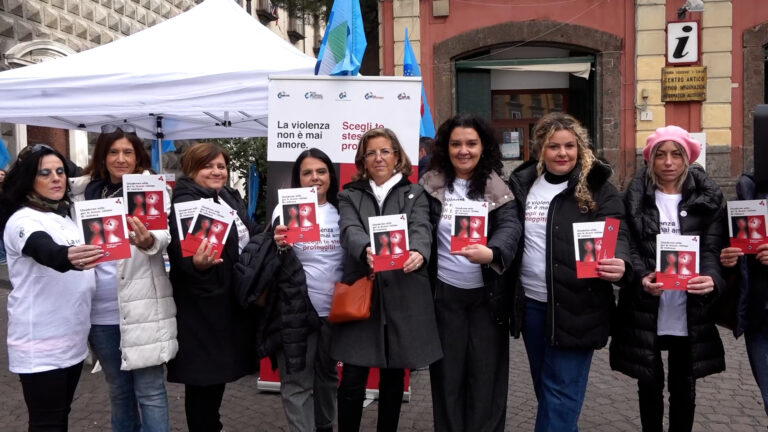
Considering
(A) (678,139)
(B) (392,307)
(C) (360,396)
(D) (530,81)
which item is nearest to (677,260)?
(A) (678,139)

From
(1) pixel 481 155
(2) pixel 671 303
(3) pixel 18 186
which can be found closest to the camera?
(3) pixel 18 186

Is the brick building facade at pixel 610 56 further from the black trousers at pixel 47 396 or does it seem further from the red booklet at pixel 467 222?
the black trousers at pixel 47 396

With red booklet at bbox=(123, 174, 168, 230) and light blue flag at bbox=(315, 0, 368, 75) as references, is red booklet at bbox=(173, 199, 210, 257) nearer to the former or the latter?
red booklet at bbox=(123, 174, 168, 230)

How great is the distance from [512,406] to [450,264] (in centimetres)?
195

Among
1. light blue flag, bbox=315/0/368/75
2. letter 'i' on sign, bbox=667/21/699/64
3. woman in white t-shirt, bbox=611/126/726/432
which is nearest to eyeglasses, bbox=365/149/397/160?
light blue flag, bbox=315/0/368/75

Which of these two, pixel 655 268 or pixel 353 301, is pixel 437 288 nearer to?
pixel 353 301

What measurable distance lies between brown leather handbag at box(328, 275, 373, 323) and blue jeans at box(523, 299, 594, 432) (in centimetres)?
Answer: 82

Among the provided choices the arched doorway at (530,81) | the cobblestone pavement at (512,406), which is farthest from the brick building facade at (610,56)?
the cobblestone pavement at (512,406)

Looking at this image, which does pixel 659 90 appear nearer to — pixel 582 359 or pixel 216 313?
pixel 582 359

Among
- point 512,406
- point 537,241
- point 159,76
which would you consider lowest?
point 512,406

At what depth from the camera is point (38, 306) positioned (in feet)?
9.31

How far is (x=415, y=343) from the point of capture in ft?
10.2

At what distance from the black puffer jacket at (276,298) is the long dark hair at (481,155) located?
907 millimetres

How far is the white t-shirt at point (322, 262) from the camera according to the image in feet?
10.8
